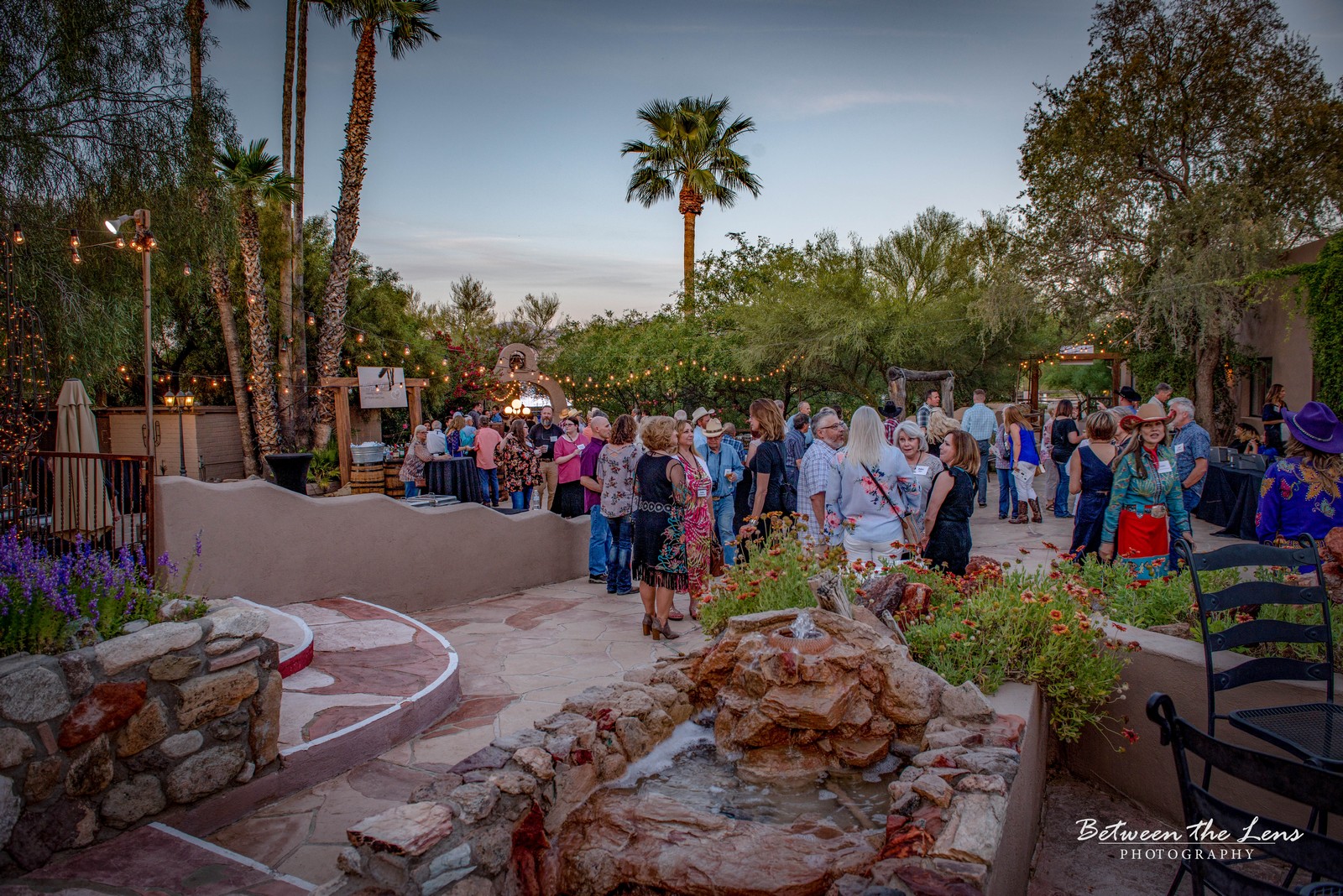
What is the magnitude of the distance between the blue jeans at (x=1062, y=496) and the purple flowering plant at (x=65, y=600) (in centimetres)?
1120

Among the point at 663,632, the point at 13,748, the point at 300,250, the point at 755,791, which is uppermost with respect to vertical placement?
the point at 300,250

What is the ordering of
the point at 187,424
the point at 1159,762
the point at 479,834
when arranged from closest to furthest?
the point at 479,834 → the point at 1159,762 → the point at 187,424

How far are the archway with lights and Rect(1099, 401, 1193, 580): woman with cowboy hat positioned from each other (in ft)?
51.2

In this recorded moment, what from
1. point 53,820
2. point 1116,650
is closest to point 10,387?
point 53,820

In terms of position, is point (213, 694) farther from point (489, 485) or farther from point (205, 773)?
point (489, 485)

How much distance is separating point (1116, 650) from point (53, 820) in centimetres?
461

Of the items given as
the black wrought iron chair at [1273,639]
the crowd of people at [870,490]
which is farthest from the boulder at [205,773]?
the black wrought iron chair at [1273,639]

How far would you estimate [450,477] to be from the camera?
12.0 m

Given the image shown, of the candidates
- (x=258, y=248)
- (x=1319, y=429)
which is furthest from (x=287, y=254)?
(x=1319, y=429)

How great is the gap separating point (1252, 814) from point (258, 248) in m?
19.6

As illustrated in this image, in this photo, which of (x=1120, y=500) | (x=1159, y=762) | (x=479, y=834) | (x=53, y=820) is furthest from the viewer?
(x=1120, y=500)

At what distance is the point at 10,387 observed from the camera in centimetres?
705

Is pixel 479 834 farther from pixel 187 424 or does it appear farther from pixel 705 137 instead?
pixel 705 137

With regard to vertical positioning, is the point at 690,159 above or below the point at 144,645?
above
